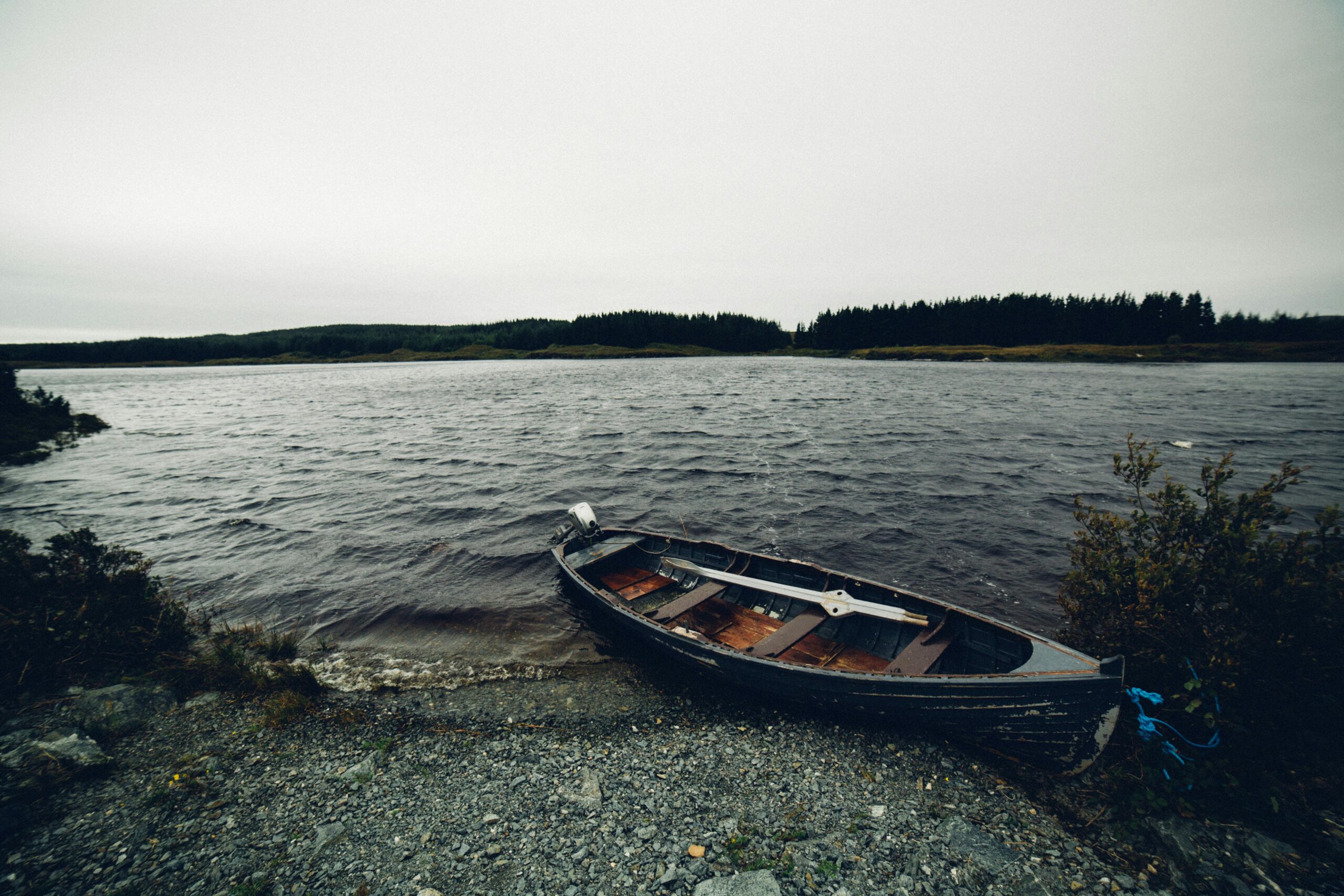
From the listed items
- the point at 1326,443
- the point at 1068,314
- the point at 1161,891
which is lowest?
the point at 1161,891

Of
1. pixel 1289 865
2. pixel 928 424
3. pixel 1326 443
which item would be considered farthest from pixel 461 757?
pixel 1326 443

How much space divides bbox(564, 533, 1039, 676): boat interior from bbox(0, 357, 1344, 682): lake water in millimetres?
1852

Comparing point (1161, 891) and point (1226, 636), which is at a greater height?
point (1226, 636)

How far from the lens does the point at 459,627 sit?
38.2 ft

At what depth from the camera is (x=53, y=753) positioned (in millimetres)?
6562

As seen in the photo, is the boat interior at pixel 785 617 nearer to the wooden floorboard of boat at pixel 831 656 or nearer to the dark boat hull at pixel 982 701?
the wooden floorboard of boat at pixel 831 656

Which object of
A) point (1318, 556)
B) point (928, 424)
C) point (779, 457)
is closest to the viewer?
point (1318, 556)

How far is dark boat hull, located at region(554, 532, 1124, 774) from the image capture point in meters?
6.07

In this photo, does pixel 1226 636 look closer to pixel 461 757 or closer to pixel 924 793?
pixel 924 793

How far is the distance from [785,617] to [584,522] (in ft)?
20.3

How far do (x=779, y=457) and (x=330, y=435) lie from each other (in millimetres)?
33834

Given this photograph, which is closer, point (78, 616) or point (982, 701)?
point (982, 701)

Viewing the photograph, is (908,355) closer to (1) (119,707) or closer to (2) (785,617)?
(2) (785,617)

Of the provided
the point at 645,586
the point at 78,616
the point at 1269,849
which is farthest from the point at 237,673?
the point at 1269,849
